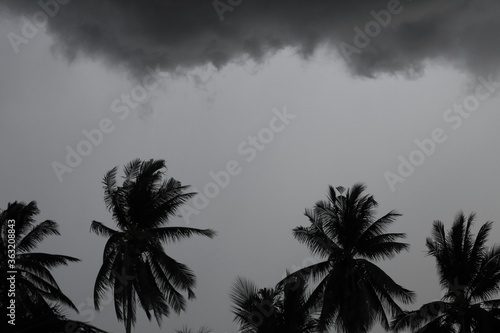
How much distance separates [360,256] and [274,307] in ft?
31.1

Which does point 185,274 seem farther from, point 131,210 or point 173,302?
point 131,210

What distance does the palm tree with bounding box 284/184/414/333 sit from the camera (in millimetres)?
31438

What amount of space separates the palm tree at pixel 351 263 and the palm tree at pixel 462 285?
1.46 metres

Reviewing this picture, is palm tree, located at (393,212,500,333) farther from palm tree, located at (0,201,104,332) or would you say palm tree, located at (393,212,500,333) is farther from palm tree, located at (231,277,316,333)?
palm tree, located at (0,201,104,332)

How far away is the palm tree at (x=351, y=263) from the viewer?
3144 centimetres

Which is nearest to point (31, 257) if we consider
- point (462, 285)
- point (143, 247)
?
point (143, 247)

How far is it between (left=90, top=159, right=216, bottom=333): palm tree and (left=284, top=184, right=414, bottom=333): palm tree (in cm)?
620

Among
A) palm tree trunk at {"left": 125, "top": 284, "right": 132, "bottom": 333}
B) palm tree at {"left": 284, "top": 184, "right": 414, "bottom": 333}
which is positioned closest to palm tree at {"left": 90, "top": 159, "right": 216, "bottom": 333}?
palm tree trunk at {"left": 125, "top": 284, "right": 132, "bottom": 333}

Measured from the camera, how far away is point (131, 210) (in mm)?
31375

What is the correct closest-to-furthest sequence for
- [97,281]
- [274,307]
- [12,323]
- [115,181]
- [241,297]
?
[12,323], [241,297], [274,307], [97,281], [115,181]

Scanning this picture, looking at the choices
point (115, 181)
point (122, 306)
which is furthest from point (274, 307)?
point (115, 181)

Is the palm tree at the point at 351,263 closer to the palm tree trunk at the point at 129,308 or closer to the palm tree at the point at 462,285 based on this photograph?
the palm tree at the point at 462,285

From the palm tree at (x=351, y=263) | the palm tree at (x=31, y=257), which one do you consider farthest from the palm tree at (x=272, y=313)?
the palm tree at (x=31, y=257)

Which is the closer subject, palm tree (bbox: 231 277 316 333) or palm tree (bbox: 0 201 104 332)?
palm tree (bbox: 231 277 316 333)
